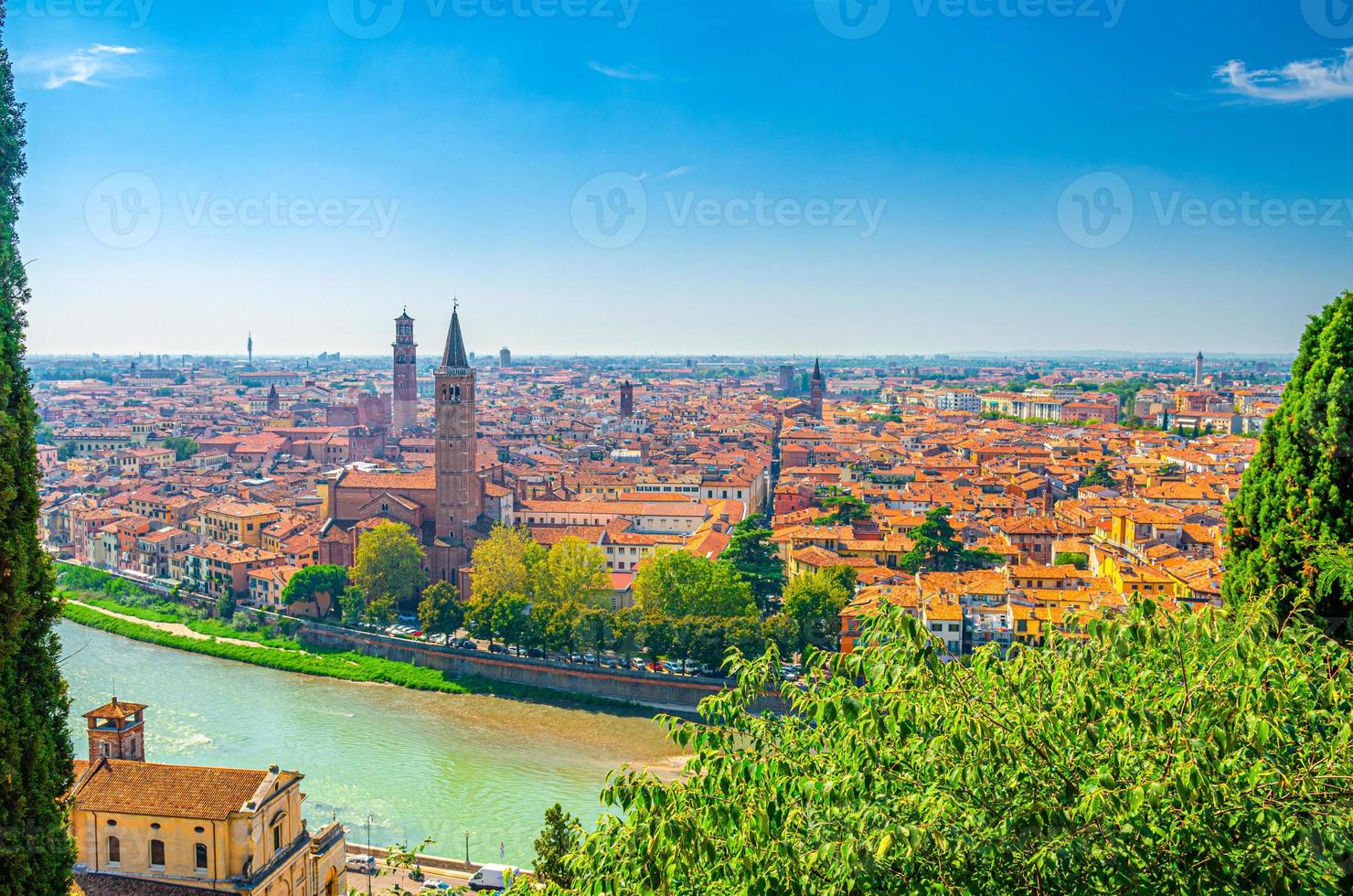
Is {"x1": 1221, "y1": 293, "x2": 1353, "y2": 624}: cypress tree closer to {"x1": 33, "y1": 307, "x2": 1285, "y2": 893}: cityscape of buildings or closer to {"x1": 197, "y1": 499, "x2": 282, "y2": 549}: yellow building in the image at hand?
{"x1": 33, "y1": 307, "x2": 1285, "y2": 893}: cityscape of buildings

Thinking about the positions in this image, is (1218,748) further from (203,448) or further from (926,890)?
(203,448)

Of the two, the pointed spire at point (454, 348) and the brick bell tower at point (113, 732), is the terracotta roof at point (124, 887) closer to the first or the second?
the brick bell tower at point (113, 732)

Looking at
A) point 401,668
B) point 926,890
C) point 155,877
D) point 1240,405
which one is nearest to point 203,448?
point 401,668

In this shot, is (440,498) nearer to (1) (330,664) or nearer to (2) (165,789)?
(1) (330,664)

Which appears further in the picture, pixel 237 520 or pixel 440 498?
pixel 237 520

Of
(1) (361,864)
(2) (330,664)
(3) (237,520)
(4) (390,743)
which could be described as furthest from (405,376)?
(1) (361,864)

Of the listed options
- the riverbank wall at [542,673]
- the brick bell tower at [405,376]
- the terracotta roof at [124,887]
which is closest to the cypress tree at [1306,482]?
the terracotta roof at [124,887]

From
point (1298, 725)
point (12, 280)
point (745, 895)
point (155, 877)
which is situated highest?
point (12, 280)
